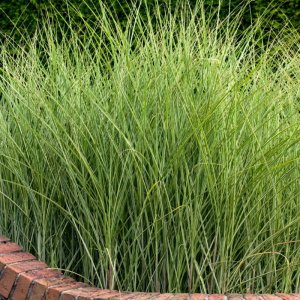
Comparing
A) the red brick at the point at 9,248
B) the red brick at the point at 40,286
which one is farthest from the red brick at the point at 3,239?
the red brick at the point at 40,286

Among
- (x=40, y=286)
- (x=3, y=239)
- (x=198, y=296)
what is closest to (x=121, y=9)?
(x=3, y=239)

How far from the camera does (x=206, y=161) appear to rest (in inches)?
125

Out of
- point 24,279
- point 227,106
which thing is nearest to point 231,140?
point 227,106

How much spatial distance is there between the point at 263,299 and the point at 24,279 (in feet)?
3.36

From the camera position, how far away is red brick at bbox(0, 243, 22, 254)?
137 inches

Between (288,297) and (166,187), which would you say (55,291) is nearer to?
(166,187)

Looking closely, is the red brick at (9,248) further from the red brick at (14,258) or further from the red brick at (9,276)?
the red brick at (9,276)

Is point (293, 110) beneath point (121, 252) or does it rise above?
above

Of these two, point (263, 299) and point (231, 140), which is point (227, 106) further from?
point (263, 299)

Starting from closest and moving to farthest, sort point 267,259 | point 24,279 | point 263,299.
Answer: point 263,299, point 24,279, point 267,259

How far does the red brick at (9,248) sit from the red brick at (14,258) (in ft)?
0.11

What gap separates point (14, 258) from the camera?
3426 mm

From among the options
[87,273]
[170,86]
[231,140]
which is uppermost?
[170,86]

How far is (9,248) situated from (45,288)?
45cm
